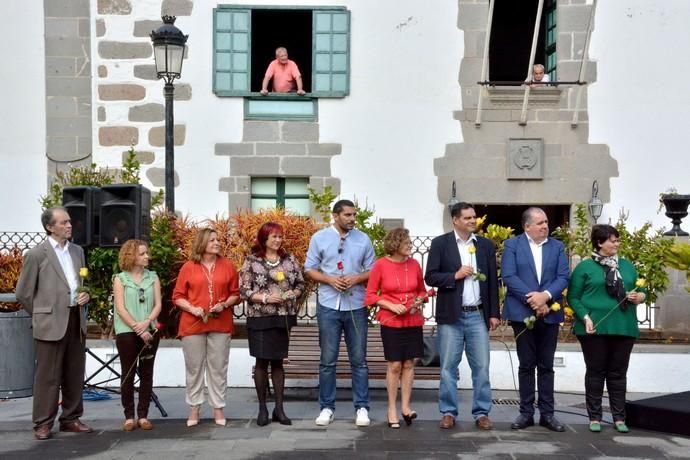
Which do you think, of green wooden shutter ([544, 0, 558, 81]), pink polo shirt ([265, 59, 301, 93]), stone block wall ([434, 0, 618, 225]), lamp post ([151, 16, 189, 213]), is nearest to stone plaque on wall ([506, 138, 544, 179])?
stone block wall ([434, 0, 618, 225])

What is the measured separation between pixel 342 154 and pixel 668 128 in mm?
4767

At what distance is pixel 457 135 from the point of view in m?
14.9

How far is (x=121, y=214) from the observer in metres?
9.34

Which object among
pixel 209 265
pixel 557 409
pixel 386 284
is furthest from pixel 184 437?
pixel 557 409

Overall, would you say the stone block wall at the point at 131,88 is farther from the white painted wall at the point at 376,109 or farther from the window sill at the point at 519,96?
the window sill at the point at 519,96

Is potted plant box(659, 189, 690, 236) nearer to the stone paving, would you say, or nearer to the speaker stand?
the stone paving

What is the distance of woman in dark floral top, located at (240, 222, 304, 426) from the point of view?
8703 mm

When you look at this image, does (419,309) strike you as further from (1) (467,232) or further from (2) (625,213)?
(2) (625,213)

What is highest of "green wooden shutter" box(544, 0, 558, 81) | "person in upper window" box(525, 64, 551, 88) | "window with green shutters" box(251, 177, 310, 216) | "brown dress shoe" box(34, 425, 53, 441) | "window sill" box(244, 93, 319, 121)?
"green wooden shutter" box(544, 0, 558, 81)

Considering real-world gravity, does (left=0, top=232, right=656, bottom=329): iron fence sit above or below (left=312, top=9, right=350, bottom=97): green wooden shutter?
below

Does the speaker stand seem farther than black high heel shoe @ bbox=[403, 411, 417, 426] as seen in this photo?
Yes

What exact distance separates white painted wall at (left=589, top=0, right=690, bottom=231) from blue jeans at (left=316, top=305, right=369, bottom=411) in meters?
7.22

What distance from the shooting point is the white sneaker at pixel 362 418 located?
8688 millimetres

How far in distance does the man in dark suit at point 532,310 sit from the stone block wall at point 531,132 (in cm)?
639
